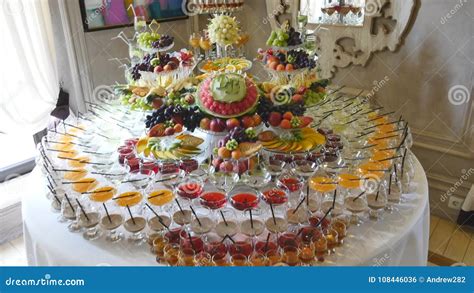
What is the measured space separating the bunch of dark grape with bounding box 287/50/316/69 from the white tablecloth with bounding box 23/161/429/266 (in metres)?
1.12

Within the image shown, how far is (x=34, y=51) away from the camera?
9.23 feet

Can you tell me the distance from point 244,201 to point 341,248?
43 centimetres

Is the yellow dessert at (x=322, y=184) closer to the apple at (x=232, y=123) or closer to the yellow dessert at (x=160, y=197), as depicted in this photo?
the apple at (x=232, y=123)

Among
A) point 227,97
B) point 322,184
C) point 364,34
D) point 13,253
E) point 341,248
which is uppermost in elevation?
point 364,34

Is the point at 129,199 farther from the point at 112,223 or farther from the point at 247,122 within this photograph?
the point at 247,122

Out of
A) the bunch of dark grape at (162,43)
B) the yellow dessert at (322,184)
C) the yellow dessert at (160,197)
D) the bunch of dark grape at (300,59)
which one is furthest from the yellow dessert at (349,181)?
the bunch of dark grape at (162,43)

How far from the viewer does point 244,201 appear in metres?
1.65

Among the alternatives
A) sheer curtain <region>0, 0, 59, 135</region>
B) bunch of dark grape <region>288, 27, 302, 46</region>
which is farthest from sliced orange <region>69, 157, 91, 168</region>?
bunch of dark grape <region>288, 27, 302, 46</region>

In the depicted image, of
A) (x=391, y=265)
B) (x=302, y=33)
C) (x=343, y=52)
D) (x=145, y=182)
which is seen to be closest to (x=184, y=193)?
(x=145, y=182)

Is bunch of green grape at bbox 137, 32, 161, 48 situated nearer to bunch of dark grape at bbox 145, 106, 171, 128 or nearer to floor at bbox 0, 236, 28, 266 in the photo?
bunch of dark grape at bbox 145, 106, 171, 128

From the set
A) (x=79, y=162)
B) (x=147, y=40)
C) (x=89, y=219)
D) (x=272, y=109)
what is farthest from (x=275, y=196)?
(x=147, y=40)

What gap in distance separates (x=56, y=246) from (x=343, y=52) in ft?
8.89

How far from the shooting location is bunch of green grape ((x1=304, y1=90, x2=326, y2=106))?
2.35 metres

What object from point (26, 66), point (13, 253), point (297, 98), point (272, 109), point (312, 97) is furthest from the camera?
point (13, 253)
